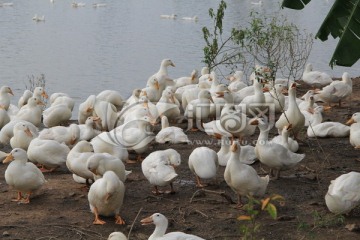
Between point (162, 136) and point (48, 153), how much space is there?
6.96 ft

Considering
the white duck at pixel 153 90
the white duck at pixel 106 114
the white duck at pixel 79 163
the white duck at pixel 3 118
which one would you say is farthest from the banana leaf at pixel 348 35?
the white duck at pixel 3 118

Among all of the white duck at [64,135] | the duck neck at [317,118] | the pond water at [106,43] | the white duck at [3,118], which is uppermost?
the duck neck at [317,118]

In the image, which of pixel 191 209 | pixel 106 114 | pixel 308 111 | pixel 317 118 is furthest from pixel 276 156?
pixel 106 114

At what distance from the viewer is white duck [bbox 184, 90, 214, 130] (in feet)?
38.9

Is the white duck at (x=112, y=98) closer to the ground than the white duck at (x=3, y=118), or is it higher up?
higher up

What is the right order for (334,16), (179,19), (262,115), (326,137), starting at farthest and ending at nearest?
(179,19) → (262,115) → (326,137) → (334,16)

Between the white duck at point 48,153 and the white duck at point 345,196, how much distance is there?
3894 mm

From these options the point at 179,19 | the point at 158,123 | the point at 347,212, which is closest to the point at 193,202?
the point at 347,212

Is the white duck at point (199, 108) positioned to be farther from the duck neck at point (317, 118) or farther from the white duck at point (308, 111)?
the duck neck at point (317, 118)

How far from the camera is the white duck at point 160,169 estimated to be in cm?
827

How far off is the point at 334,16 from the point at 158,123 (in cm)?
545

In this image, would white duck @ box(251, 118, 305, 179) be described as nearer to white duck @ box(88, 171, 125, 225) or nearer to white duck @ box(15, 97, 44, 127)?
white duck @ box(88, 171, 125, 225)

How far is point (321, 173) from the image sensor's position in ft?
30.1

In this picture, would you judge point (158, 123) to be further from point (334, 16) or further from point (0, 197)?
point (334, 16)
